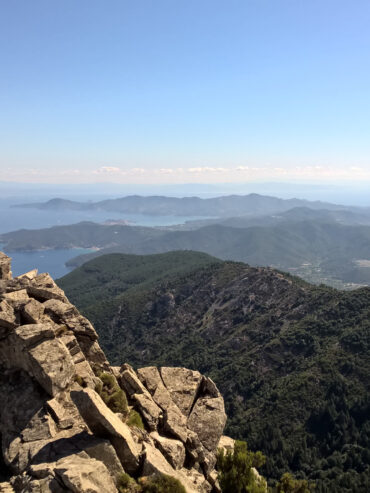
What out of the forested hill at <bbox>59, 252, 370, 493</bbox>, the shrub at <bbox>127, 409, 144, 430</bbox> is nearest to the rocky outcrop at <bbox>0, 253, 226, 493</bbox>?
the shrub at <bbox>127, 409, 144, 430</bbox>

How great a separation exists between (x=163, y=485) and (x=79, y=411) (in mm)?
6652

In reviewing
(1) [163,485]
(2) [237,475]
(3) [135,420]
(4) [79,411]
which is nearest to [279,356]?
(2) [237,475]

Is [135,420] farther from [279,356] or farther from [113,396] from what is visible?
[279,356]

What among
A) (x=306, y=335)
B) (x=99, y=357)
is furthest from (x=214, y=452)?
(x=306, y=335)

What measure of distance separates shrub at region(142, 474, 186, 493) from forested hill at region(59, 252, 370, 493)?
229ft

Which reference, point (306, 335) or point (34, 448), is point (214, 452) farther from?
point (306, 335)

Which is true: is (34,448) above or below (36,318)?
below

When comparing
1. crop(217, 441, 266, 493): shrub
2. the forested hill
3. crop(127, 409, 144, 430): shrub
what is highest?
crop(127, 409, 144, 430): shrub

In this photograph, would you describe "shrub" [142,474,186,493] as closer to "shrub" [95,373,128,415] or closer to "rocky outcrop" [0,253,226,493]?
"rocky outcrop" [0,253,226,493]

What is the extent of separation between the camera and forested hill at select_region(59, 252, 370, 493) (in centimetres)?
8725

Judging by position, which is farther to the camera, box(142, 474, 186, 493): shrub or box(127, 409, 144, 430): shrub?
box(127, 409, 144, 430): shrub

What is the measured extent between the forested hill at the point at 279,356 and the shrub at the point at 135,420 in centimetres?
6715

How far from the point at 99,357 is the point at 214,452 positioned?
1387cm

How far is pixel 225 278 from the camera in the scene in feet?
640
